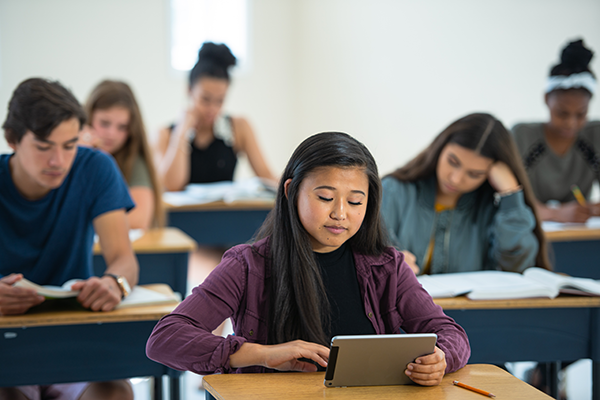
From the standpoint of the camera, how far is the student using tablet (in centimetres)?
251

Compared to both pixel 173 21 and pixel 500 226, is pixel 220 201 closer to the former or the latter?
pixel 500 226

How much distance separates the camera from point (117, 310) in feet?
4.74

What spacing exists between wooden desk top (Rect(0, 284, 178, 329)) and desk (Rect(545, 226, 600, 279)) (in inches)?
66.8

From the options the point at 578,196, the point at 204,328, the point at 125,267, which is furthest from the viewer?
the point at 578,196

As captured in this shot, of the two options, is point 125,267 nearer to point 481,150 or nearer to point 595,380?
point 481,150

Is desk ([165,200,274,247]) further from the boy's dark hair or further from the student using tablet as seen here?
the boy's dark hair

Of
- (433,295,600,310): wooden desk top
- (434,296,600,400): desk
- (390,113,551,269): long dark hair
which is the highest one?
(390,113,551,269): long dark hair

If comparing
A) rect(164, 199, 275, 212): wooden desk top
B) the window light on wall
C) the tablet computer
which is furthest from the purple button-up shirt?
the window light on wall

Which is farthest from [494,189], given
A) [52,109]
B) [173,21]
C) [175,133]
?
[173,21]

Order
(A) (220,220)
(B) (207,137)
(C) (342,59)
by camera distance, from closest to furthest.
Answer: (A) (220,220), (B) (207,137), (C) (342,59)

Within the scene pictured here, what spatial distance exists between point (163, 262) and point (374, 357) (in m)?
1.35

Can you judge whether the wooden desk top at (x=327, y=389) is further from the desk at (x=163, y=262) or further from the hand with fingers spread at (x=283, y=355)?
the desk at (x=163, y=262)

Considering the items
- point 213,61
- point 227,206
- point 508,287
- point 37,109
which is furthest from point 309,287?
point 213,61

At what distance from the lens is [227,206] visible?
2973 mm
